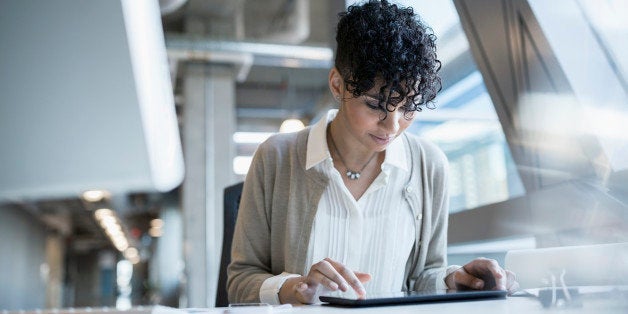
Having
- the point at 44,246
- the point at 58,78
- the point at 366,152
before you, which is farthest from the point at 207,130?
the point at 44,246

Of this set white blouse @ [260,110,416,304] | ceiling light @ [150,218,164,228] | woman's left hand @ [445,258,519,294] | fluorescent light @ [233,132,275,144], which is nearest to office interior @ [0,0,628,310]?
woman's left hand @ [445,258,519,294]

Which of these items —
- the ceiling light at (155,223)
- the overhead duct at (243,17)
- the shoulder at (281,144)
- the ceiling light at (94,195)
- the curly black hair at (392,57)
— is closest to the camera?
the curly black hair at (392,57)

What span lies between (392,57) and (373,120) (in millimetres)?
145

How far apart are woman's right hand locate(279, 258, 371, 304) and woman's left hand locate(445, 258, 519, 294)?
0.75ft

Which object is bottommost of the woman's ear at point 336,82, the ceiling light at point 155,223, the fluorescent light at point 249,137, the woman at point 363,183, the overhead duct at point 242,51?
the ceiling light at point 155,223

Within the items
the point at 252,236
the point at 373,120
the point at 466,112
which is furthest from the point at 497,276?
the point at 466,112

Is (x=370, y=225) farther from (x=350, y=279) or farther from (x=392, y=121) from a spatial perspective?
(x=350, y=279)

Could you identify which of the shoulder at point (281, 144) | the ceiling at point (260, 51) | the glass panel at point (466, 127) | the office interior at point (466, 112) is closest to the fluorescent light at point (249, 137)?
the ceiling at point (260, 51)

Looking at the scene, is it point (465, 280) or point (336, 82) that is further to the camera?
point (336, 82)

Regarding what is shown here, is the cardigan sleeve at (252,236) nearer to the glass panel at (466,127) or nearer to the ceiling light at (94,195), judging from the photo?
the glass panel at (466,127)

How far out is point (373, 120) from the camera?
1.36m

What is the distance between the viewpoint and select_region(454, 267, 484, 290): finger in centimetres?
118

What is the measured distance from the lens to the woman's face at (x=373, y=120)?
1346 millimetres

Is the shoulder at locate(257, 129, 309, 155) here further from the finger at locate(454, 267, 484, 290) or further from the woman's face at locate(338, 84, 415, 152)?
the finger at locate(454, 267, 484, 290)
